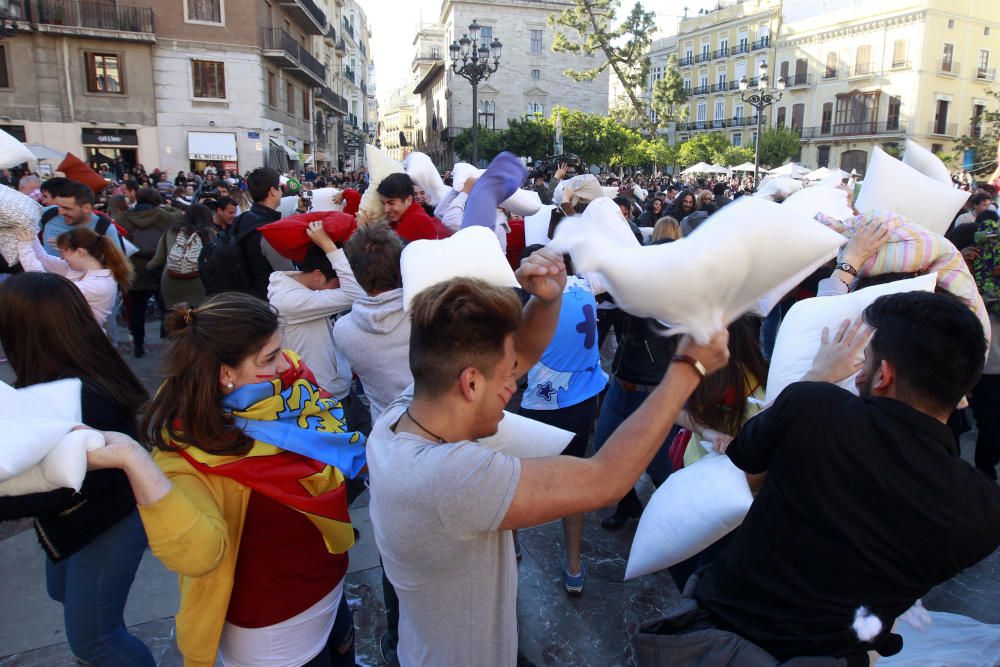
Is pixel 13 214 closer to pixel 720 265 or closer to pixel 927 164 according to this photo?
pixel 720 265

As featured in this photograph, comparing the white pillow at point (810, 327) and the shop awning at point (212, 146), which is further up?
the shop awning at point (212, 146)

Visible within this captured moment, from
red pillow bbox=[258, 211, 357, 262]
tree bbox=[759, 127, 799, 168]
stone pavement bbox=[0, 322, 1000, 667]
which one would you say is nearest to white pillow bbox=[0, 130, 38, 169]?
stone pavement bbox=[0, 322, 1000, 667]

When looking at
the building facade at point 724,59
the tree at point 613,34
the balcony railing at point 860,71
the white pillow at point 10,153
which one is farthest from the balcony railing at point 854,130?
the white pillow at point 10,153

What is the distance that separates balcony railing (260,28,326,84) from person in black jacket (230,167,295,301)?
79.2 ft

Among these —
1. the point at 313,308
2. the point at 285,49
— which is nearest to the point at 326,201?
the point at 313,308

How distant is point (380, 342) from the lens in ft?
8.95

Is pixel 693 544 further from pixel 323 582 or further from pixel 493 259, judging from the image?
pixel 323 582

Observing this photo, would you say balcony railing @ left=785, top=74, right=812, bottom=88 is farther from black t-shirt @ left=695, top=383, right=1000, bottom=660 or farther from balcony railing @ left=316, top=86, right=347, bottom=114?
black t-shirt @ left=695, top=383, right=1000, bottom=660

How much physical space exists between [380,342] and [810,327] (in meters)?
1.71

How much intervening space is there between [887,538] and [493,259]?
1198mm

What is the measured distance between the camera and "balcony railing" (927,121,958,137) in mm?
39938

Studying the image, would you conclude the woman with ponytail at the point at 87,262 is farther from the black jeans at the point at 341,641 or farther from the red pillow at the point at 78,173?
the red pillow at the point at 78,173

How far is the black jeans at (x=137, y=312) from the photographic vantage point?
Result: 266 inches

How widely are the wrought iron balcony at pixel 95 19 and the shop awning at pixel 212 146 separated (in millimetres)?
3762
